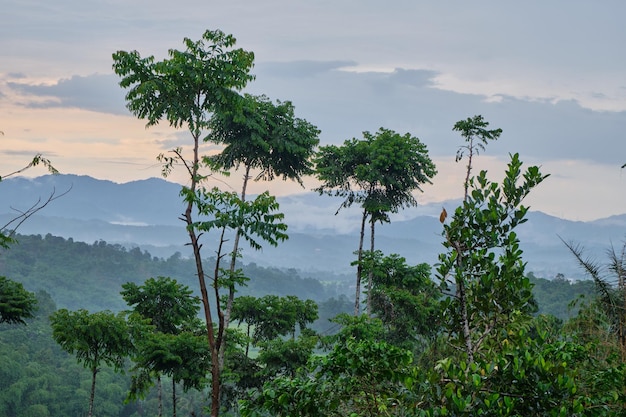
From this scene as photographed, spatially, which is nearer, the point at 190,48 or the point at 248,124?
the point at 190,48

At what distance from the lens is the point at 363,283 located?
27797 millimetres

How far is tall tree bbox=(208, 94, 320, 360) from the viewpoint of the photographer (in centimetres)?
2456

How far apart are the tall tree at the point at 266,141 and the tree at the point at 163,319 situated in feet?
7.52

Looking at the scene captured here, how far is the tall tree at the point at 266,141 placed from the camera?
967 inches

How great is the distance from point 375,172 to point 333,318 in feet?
19.3

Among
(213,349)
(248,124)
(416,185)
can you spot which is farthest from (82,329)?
(416,185)

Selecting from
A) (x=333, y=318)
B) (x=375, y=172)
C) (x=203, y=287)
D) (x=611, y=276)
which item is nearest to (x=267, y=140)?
(x=375, y=172)

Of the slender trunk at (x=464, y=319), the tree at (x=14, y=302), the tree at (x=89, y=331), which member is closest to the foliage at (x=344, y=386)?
the slender trunk at (x=464, y=319)

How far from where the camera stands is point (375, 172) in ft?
85.0

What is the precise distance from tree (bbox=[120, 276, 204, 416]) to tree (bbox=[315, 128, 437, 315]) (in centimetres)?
732

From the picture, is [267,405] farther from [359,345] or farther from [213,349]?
[213,349]

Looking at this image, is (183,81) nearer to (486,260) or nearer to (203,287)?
(203,287)

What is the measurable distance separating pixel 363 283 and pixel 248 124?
8.64 meters

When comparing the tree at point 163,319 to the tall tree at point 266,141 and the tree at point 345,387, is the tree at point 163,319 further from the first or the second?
the tree at point 345,387
